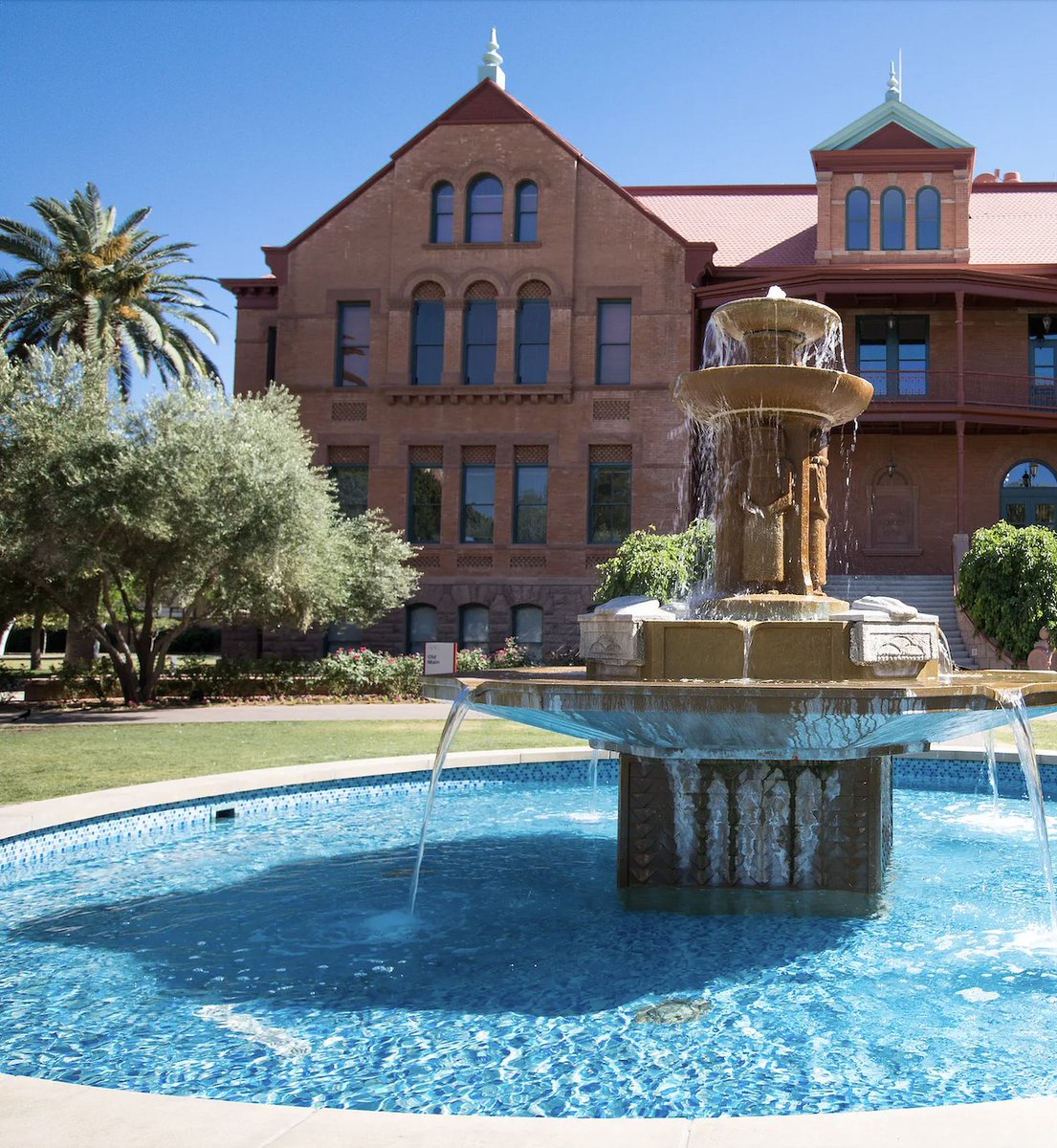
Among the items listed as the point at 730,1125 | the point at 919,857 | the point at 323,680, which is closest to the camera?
the point at 730,1125

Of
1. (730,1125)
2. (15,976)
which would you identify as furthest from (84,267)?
(730,1125)

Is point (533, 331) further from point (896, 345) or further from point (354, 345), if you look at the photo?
point (896, 345)

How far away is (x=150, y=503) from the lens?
741 inches

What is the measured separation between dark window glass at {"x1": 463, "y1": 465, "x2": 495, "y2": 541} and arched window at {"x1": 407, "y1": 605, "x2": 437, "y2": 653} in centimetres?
227

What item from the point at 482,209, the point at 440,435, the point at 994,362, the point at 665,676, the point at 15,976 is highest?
the point at 482,209

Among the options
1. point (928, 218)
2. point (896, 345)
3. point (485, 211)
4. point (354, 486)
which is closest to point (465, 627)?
point (354, 486)

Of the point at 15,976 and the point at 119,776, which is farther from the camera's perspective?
the point at 119,776

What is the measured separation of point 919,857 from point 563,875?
2730 mm

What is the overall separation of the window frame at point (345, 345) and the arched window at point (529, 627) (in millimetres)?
7856

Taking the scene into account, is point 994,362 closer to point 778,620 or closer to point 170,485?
point 170,485

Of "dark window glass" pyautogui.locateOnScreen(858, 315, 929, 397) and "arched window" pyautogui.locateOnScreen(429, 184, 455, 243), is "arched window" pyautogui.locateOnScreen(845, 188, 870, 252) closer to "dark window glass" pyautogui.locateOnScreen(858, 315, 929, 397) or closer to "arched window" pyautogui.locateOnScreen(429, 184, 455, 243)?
"dark window glass" pyautogui.locateOnScreen(858, 315, 929, 397)

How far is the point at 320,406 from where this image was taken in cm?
2964

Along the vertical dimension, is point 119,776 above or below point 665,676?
below

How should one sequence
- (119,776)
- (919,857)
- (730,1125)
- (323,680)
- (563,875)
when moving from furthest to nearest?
(323,680) < (119,776) < (919,857) < (563,875) < (730,1125)
